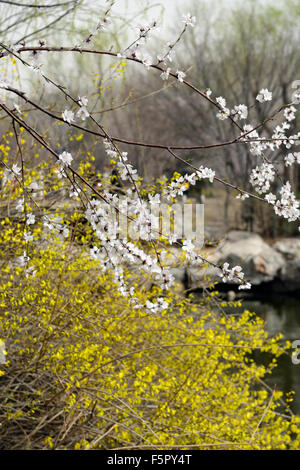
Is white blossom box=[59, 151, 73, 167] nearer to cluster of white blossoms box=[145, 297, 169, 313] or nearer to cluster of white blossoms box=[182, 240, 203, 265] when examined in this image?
cluster of white blossoms box=[182, 240, 203, 265]

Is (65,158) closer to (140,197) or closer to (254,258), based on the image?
(140,197)

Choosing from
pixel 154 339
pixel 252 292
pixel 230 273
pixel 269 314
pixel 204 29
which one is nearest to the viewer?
pixel 230 273

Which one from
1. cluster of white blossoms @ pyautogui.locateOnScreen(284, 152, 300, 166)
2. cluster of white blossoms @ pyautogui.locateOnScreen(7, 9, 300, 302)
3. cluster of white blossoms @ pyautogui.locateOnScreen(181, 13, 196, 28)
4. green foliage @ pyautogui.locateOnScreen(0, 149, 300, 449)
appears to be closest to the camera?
cluster of white blossoms @ pyautogui.locateOnScreen(7, 9, 300, 302)

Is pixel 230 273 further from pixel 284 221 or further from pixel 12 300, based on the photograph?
pixel 284 221

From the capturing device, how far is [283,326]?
11281 millimetres

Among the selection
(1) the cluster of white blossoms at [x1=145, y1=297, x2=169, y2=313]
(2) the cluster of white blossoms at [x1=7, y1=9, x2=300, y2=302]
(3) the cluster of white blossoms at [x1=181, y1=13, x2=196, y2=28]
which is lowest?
(1) the cluster of white blossoms at [x1=145, y1=297, x2=169, y2=313]

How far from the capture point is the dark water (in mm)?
8449

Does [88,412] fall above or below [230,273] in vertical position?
below

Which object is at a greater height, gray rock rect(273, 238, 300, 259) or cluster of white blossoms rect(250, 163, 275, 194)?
cluster of white blossoms rect(250, 163, 275, 194)

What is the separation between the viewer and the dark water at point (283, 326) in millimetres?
8449

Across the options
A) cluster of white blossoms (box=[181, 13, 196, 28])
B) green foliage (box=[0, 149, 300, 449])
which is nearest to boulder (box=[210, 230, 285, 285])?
→ green foliage (box=[0, 149, 300, 449])

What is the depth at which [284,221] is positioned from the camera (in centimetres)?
1898
